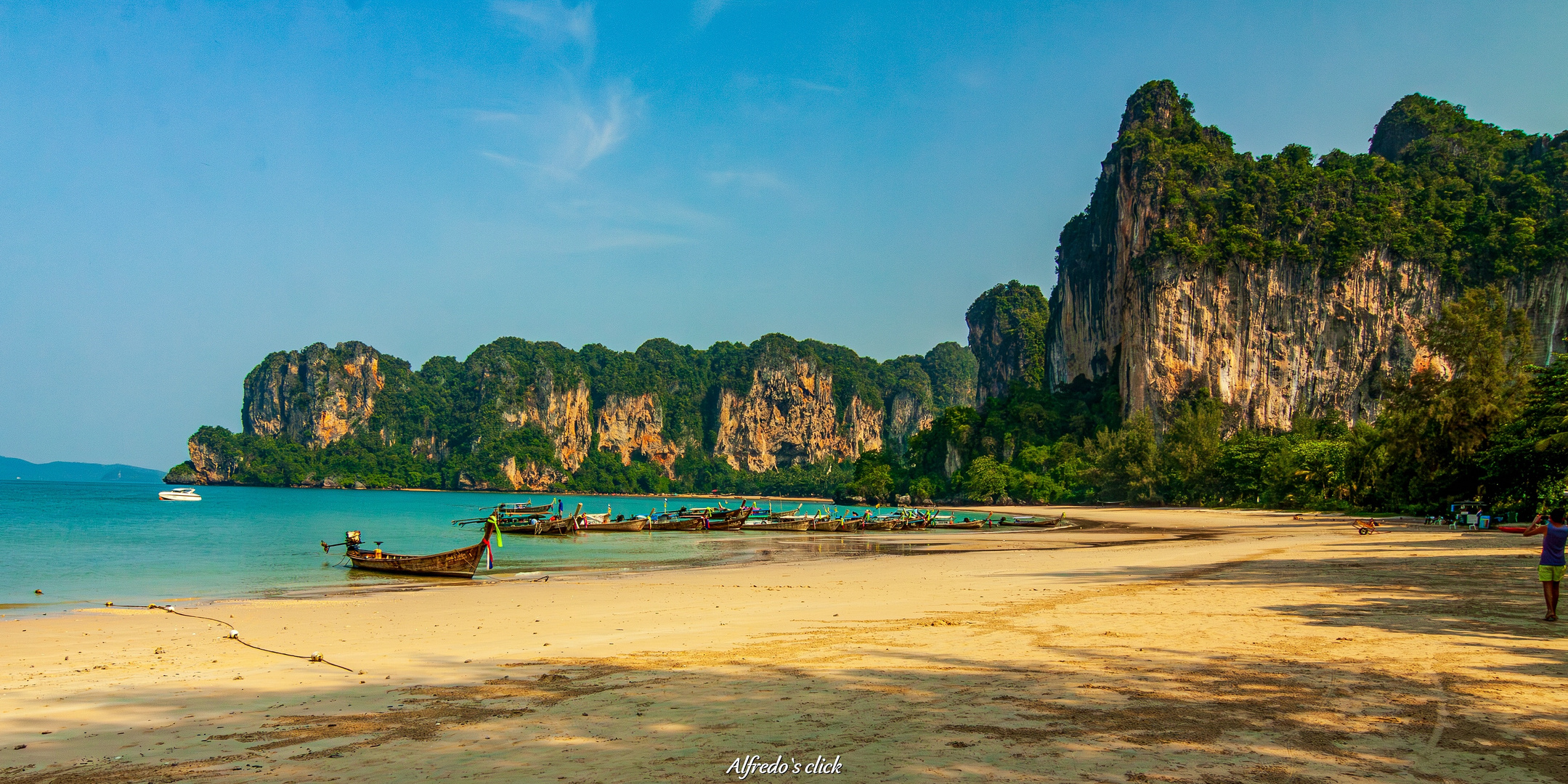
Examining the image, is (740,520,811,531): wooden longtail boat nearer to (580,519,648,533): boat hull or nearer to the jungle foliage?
(580,519,648,533): boat hull

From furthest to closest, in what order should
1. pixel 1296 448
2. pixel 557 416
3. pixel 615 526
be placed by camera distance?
pixel 557 416, pixel 1296 448, pixel 615 526

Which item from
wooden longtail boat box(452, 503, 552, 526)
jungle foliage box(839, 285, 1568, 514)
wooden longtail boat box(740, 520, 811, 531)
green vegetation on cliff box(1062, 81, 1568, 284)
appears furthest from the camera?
green vegetation on cliff box(1062, 81, 1568, 284)

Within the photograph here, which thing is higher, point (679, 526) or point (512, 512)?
point (512, 512)

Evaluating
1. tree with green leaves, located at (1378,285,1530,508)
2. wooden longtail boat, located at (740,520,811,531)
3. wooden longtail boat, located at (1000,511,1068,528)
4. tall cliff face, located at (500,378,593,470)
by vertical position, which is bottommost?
wooden longtail boat, located at (740,520,811,531)

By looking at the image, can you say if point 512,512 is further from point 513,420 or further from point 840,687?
point 513,420

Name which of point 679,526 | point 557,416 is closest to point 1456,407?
point 679,526

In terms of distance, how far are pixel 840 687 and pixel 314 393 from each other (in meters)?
172

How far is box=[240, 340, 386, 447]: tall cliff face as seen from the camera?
15700 centimetres

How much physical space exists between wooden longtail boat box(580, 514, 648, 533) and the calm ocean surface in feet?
5.38

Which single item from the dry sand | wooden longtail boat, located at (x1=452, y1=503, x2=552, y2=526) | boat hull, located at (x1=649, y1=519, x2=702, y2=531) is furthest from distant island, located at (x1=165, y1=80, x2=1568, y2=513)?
wooden longtail boat, located at (x1=452, y1=503, x2=552, y2=526)

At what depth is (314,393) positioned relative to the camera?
513ft

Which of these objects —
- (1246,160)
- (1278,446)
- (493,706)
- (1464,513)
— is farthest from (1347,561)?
(1246,160)

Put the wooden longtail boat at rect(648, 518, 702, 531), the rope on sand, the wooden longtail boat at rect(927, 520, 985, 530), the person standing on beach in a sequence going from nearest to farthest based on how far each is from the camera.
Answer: the rope on sand < the person standing on beach < the wooden longtail boat at rect(927, 520, 985, 530) < the wooden longtail boat at rect(648, 518, 702, 531)

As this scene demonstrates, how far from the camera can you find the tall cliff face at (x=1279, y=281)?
281ft
